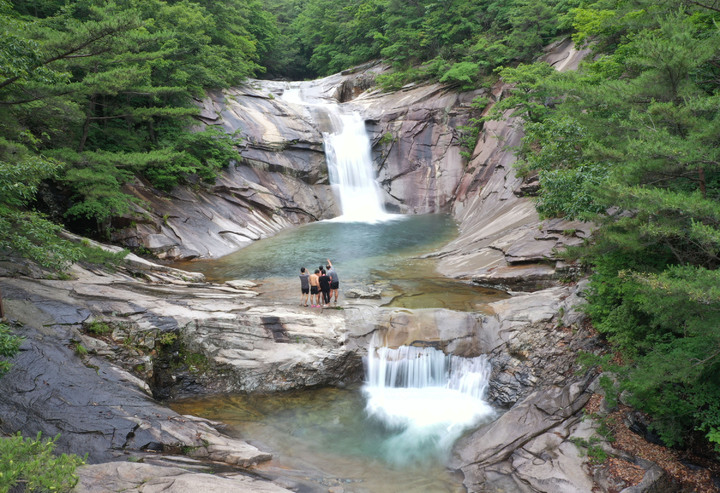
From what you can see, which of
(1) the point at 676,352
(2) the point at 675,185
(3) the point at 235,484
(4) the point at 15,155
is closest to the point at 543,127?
(2) the point at 675,185

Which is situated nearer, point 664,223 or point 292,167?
point 664,223

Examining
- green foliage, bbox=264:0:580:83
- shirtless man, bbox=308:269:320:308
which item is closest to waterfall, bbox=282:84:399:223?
green foliage, bbox=264:0:580:83

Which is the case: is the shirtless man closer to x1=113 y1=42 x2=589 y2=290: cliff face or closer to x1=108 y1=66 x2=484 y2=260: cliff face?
x1=113 y1=42 x2=589 y2=290: cliff face

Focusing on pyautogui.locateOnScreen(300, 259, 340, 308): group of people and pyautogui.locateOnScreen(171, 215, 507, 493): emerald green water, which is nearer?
pyautogui.locateOnScreen(171, 215, 507, 493): emerald green water

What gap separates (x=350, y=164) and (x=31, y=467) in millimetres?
26741

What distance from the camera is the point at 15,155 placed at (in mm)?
9773

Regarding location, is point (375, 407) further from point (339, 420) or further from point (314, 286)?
point (314, 286)

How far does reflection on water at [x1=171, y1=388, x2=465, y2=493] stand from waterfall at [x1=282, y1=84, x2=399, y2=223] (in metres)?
18.7

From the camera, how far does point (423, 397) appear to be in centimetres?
976

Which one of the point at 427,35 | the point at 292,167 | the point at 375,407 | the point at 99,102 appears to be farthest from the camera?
the point at 427,35

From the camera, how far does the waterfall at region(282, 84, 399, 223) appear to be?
2833 centimetres

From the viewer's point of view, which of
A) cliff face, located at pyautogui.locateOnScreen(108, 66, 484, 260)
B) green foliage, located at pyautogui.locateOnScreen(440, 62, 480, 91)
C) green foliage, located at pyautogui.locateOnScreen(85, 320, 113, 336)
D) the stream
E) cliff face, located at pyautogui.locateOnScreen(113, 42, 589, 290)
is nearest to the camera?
the stream

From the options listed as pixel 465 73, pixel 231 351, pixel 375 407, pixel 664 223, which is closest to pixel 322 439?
pixel 375 407

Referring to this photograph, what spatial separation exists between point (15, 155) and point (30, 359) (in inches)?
217
